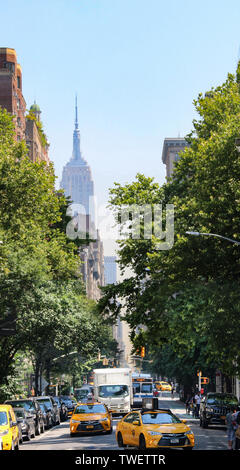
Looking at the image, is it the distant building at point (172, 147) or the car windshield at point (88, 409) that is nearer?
the car windshield at point (88, 409)

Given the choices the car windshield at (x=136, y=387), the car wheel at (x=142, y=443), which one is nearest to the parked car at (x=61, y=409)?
the car windshield at (x=136, y=387)

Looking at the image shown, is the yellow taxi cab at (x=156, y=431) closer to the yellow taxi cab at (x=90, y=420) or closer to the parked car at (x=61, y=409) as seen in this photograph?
the yellow taxi cab at (x=90, y=420)

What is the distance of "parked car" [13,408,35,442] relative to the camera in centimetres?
3549

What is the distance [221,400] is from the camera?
43.9 metres

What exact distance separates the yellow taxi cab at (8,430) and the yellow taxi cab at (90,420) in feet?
29.7

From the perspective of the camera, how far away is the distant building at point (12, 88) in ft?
312

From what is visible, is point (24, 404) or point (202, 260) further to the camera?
point (24, 404)

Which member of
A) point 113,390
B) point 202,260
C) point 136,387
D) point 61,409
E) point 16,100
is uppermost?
point 16,100

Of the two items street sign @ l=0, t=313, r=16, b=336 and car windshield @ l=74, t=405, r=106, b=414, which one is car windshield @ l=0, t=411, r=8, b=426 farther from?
street sign @ l=0, t=313, r=16, b=336

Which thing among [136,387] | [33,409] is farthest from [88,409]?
[136,387]

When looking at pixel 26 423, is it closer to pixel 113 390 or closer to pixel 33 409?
pixel 33 409

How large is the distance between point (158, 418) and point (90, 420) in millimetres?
10322

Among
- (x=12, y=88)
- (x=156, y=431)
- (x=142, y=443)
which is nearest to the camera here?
(x=156, y=431)
